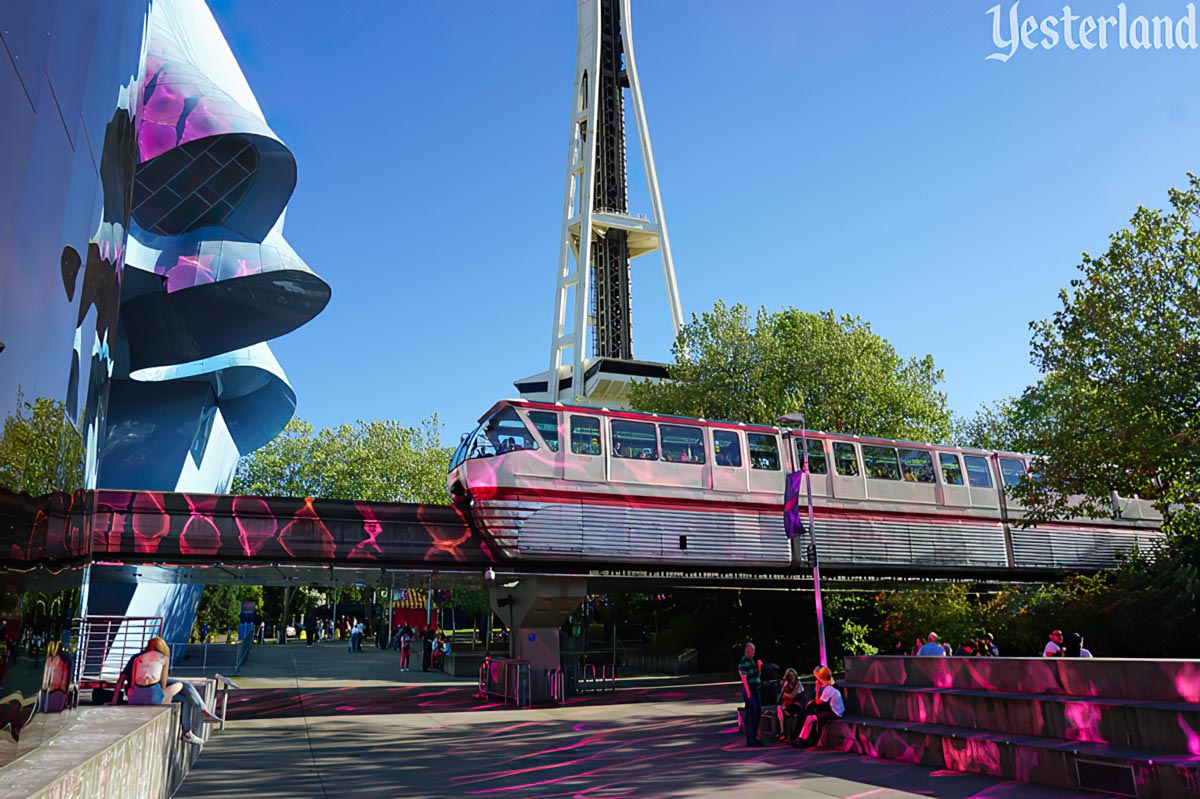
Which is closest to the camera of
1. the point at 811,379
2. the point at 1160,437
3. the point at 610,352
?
the point at 1160,437

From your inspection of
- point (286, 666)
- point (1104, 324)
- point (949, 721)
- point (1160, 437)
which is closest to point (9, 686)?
point (949, 721)

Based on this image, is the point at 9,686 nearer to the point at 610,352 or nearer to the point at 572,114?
the point at 610,352

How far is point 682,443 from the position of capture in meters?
22.3

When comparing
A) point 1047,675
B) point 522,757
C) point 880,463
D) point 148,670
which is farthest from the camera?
point 880,463

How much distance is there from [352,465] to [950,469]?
1504 inches

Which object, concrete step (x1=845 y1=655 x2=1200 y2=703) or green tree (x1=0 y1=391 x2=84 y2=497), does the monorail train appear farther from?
green tree (x1=0 y1=391 x2=84 y2=497)

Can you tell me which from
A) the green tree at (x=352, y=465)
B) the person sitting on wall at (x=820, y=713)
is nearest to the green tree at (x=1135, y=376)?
the person sitting on wall at (x=820, y=713)

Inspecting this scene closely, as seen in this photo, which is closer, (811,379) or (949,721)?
(949,721)

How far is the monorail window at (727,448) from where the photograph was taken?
896 inches

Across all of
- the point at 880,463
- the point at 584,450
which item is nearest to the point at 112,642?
the point at 584,450

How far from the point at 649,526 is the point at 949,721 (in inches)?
371

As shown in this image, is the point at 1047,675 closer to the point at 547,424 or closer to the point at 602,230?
the point at 547,424

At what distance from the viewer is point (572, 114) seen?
271ft

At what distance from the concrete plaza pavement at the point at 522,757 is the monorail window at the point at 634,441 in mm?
6201
